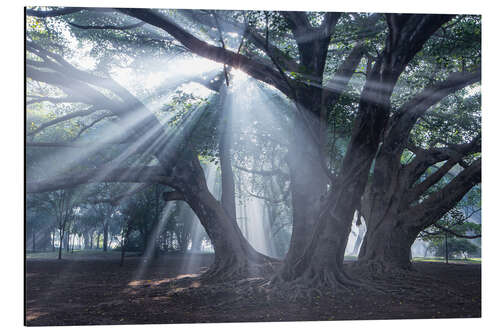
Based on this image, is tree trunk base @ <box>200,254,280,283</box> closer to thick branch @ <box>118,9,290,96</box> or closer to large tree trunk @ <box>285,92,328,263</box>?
large tree trunk @ <box>285,92,328,263</box>

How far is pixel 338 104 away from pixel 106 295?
4.88 metres

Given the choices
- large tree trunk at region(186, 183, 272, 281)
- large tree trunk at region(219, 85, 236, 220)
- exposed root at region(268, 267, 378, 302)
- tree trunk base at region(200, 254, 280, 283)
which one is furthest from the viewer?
large tree trunk at region(219, 85, 236, 220)

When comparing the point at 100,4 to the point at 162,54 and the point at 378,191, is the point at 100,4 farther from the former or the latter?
the point at 378,191

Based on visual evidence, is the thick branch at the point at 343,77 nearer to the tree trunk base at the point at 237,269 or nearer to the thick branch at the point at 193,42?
the thick branch at the point at 193,42

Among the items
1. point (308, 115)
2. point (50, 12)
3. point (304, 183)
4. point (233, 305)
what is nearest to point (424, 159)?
point (304, 183)

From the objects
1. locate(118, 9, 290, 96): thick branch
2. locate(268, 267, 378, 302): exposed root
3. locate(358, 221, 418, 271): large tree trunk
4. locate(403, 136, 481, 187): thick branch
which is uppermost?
locate(118, 9, 290, 96): thick branch

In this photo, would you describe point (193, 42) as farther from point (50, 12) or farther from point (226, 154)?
point (226, 154)

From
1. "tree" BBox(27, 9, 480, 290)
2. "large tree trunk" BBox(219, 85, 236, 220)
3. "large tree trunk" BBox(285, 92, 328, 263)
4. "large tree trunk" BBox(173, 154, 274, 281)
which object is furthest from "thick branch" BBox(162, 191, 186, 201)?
"large tree trunk" BBox(285, 92, 328, 263)

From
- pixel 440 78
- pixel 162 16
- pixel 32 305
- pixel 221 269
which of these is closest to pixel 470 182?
pixel 440 78

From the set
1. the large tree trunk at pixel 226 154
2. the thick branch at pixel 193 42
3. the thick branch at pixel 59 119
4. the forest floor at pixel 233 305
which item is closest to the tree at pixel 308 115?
the thick branch at pixel 193 42

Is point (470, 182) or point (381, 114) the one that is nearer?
point (381, 114)

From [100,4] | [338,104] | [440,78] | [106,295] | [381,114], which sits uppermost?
[100,4]

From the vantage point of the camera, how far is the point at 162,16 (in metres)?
5.18

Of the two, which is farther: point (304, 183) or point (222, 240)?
point (222, 240)
